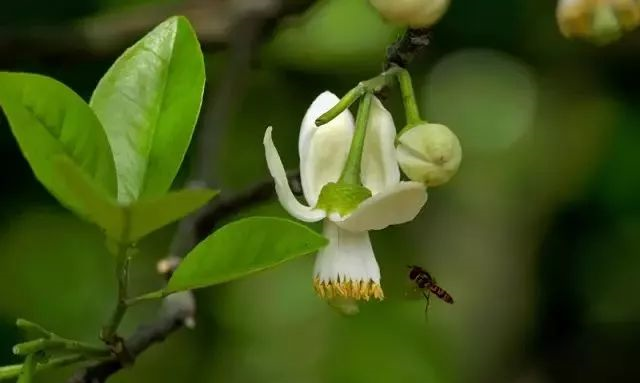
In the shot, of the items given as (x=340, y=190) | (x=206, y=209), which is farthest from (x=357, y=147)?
(x=206, y=209)

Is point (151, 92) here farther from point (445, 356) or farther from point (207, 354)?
point (445, 356)

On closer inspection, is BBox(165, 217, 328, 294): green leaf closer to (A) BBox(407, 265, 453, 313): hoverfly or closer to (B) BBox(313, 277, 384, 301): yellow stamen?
(B) BBox(313, 277, 384, 301): yellow stamen

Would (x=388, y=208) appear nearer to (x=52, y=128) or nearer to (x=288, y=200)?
(x=288, y=200)

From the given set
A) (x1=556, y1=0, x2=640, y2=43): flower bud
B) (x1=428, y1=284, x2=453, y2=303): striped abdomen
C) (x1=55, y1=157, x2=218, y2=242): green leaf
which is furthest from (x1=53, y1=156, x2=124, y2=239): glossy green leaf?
(x1=428, y1=284, x2=453, y2=303): striped abdomen

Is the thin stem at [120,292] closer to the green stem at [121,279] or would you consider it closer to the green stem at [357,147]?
the green stem at [121,279]

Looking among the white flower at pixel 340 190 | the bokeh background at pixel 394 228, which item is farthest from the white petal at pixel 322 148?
the bokeh background at pixel 394 228

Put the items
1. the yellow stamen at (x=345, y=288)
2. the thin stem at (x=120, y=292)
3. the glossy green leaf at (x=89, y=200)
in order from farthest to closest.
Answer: the yellow stamen at (x=345, y=288)
the thin stem at (x=120, y=292)
the glossy green leaf at (x=89, y=200)
